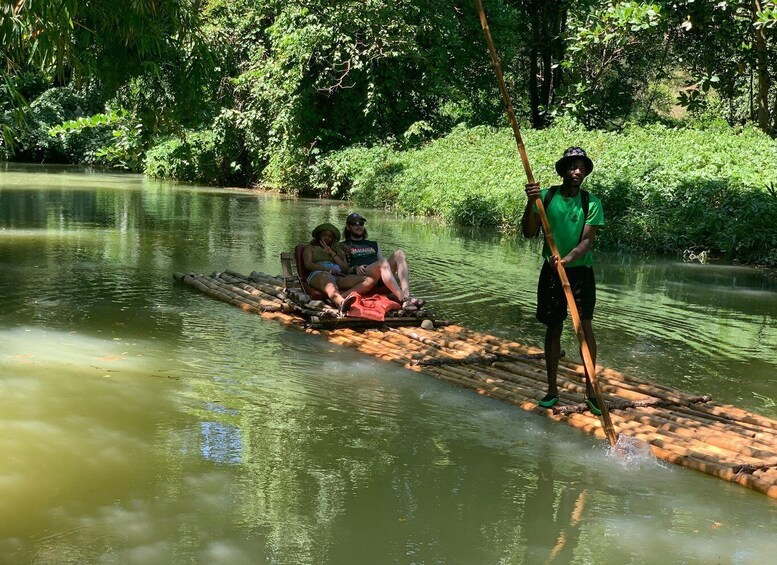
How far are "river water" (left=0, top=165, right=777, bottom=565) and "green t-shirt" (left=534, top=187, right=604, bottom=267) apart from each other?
42.1 inches

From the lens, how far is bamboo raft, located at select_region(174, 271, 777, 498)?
203 inches

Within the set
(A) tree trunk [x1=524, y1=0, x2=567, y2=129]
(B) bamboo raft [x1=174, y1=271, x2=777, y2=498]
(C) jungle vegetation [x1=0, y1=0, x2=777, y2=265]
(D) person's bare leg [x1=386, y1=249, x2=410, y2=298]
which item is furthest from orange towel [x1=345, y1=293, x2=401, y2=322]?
(A) tree trunk [x1=524, y1=0, x2=567, y2=129]

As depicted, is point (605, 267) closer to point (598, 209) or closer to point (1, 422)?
point (598, 209)

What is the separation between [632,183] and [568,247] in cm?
1140

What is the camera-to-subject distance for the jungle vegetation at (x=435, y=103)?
32.5ft

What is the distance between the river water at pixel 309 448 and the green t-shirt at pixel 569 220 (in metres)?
1.07

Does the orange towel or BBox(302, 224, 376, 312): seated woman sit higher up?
BBox(302, 224, 376, 312): seated woman

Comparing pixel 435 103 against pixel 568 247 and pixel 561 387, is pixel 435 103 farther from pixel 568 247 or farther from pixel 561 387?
pixel 568 247

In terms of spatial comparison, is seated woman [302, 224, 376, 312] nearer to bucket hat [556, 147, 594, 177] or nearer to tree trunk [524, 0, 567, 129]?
bucket hat [556, 147, 594, 177]

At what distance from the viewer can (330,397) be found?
626 cm

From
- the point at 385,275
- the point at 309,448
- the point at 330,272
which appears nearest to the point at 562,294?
the point at 309,448

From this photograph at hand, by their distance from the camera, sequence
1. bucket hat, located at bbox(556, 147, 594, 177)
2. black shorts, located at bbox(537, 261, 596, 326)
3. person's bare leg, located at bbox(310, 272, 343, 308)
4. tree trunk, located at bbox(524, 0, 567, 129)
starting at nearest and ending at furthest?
bucket hat, located at bbox(556, 147, 594, 177)
black shorts, located at bbox(537, 261, 596, 326)
person's bare leg, located at bbox(310, 272, 343, 308)
tree trunk, located at bbox(524, 0, 567, 129)

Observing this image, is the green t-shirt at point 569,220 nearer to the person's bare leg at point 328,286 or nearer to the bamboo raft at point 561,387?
the bamboo raft at point 561,387

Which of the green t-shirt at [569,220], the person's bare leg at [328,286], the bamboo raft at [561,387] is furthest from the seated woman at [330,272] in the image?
the green t-shirt at [569,220]
